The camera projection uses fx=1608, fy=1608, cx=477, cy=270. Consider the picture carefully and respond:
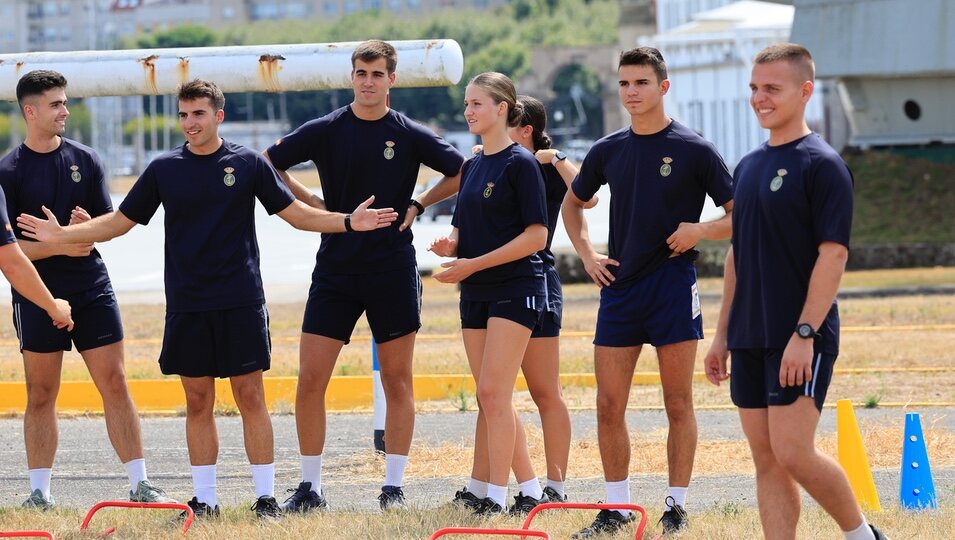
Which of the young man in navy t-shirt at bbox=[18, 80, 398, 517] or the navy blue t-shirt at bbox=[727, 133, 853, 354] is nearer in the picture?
the navy blue t-shirt at bbox=[727, 133, 853, 354]

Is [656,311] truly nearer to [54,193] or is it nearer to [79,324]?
[79,324]

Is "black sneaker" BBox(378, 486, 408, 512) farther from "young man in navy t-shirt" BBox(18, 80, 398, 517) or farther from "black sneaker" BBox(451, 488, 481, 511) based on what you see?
"young man in navy t-shirt" BBox(18, 80, 398, 517)

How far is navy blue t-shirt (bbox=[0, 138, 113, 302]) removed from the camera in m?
8.48

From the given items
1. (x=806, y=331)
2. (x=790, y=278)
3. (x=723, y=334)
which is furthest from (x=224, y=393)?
(x=806, y=331)

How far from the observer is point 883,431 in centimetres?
1054

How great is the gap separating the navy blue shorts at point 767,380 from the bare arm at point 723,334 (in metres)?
0.14

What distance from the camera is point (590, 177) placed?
25.8ft

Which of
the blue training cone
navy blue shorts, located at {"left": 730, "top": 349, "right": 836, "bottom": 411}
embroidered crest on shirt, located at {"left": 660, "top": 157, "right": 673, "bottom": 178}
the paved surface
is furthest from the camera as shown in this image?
the paved surface

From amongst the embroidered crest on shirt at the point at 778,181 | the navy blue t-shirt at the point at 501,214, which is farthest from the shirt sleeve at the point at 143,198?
the embroidered crest on shirt at the point at 778,181

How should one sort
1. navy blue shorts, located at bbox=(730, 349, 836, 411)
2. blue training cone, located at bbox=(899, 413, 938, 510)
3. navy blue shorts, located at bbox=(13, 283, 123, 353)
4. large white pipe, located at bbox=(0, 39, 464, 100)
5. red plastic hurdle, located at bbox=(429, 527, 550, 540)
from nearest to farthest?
navy blue shorts, located at bbox=(730, 349, 836, 411)
red plastic hurdle, located at bbox=(429, 527, 550, 540)
blue training cone, located at bbox=(899, 413, 938, 510)
navy blue shorts, located at bbox=(13, 283, 123, 353)
large white pipe, located at bbox=(0, 39, 464, 100)

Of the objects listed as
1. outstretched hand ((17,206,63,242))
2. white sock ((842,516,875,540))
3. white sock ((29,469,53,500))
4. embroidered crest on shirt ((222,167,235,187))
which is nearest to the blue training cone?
white sock ((842,516,875,540))

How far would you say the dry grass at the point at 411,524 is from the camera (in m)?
7.45

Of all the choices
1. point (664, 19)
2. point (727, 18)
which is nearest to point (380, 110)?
point (727, 18)

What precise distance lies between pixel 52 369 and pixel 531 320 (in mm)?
2691
